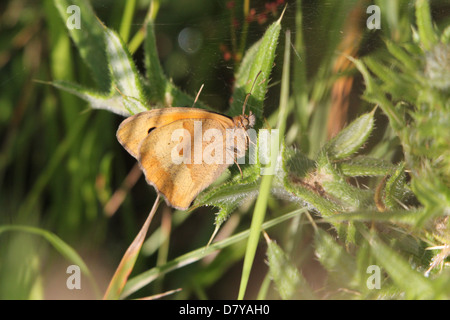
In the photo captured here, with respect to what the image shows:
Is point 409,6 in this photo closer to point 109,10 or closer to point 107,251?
point 109,10

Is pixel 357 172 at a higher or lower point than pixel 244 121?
lower

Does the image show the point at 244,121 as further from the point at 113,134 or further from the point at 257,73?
the point at 113,134

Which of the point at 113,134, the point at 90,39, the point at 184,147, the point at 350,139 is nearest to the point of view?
the point at 350,139

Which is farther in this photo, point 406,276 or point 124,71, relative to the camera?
point 124,71

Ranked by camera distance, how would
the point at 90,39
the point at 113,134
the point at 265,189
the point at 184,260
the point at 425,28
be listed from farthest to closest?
the point at 113,134 < the point at 90,39 < the point at 184,260 < the point at 265,189 < the point at 425,28

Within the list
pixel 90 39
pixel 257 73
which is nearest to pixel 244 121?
pixel 257 73

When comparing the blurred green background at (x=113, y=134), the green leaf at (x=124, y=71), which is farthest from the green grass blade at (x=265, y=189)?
the green leaf at (x=124, y=71)

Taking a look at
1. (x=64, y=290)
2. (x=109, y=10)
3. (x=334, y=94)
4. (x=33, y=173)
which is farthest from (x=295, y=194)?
(x=33, y=173)
